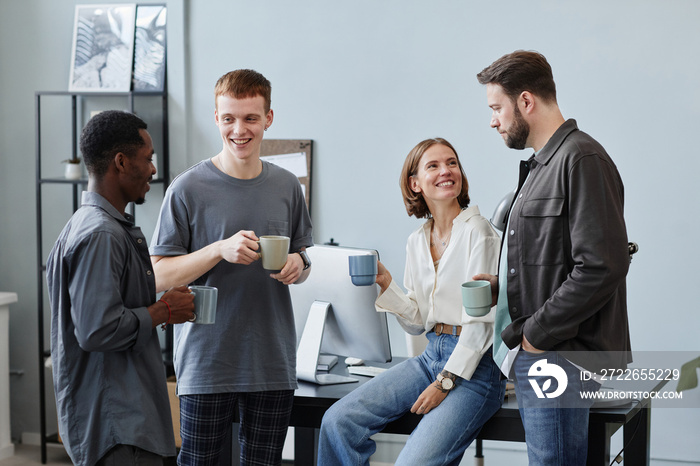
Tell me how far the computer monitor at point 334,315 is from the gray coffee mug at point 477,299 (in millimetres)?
491

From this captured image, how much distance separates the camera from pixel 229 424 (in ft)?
6.66

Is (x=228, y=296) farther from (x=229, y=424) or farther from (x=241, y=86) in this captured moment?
(x=241, y=86)

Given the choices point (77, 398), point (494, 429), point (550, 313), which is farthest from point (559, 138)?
point (77, 398)

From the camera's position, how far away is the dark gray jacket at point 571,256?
1748 millimetres

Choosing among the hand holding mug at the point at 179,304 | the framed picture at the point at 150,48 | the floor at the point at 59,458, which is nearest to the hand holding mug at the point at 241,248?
the hand holding mug at the point at 179,304

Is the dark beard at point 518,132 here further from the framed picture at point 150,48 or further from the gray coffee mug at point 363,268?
the framed picture at point 150,48

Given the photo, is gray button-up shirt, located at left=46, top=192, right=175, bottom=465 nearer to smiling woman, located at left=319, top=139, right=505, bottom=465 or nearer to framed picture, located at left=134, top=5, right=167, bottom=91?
smiling woman, located at left=319, top=139, right=505, bottom=465

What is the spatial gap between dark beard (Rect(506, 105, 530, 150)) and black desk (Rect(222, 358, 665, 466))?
756 mm

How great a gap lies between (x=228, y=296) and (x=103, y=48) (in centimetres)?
242

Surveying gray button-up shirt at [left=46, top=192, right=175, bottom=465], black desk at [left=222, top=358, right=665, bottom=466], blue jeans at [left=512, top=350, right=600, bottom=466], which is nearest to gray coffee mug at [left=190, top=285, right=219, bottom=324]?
gray button-up shirt at [left=46, top=192, right=175, bottom=465]

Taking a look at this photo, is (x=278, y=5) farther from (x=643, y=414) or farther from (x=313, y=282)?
(x=643, y=414)

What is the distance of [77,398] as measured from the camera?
165 cm

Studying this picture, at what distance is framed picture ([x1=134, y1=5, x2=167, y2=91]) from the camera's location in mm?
3859

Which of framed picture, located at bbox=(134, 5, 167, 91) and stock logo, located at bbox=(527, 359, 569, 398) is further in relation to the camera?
framed picture, located at bbox=(134, 5, 167, 91)
